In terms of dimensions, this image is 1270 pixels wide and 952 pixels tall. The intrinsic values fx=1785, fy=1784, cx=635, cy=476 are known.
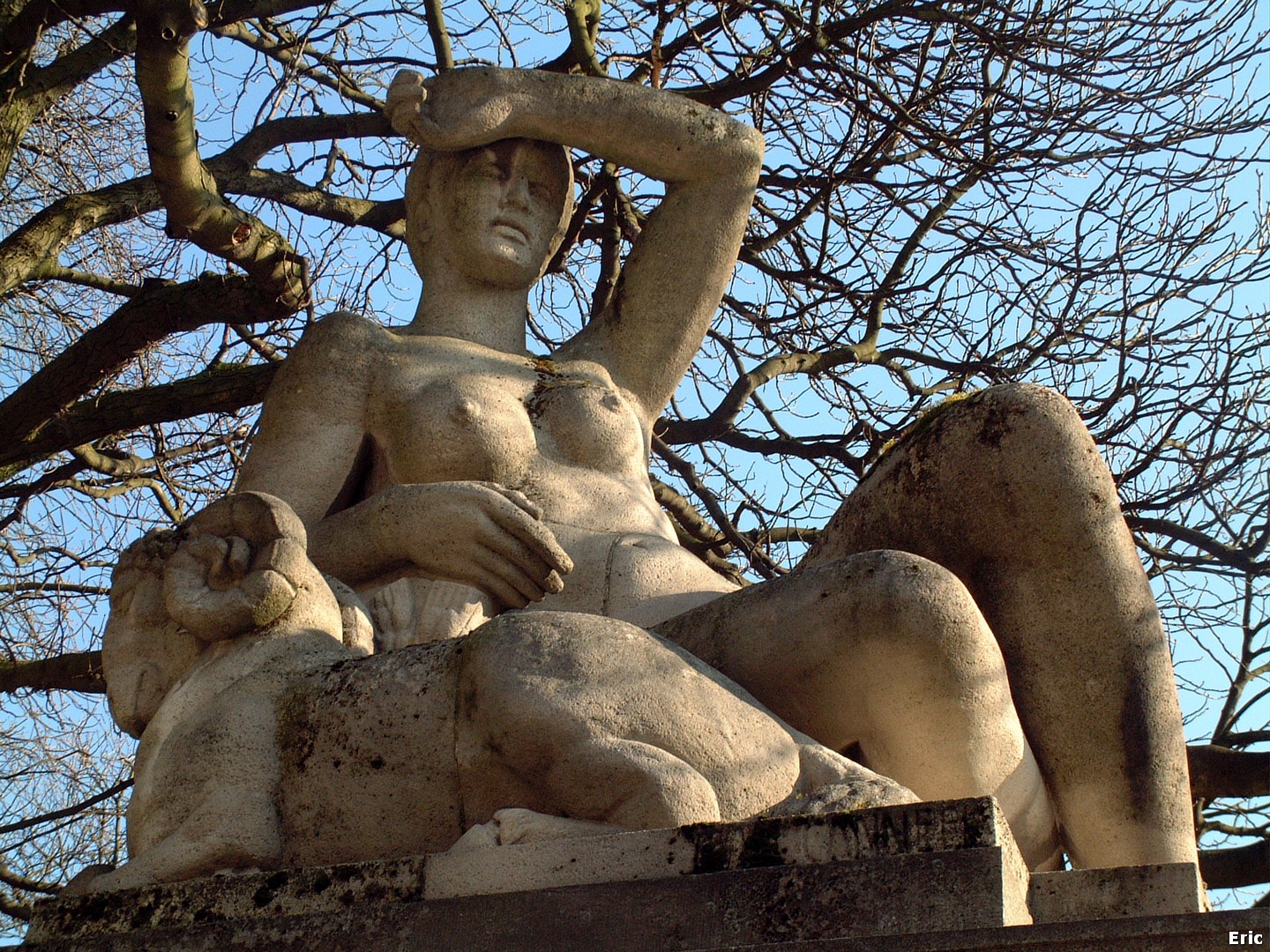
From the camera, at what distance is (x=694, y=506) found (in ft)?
27.5

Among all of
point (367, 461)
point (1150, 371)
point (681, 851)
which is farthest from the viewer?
point (1150, 371)

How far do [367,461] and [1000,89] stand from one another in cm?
430

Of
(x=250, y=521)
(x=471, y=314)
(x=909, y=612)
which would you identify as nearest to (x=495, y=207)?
(x=471, y=314)

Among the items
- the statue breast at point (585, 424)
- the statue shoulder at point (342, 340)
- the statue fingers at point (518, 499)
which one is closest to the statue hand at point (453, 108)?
the statue shoulder at point (342, 340)

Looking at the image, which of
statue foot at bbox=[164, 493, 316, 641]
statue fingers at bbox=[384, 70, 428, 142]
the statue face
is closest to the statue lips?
the statue face

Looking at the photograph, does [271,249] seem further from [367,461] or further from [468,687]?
[468,687]

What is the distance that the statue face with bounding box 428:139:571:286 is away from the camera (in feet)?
15.8

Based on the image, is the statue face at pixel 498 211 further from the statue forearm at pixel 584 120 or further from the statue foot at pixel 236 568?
the statue foot at pixel 236 568

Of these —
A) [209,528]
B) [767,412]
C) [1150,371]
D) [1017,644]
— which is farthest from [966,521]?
[767,412]

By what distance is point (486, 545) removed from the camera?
3943mm

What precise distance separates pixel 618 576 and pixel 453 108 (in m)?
1.40

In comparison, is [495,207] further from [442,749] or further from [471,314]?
[442,749]

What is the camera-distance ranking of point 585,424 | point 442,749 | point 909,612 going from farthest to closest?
point 585,424
point 909,612
point 442,749

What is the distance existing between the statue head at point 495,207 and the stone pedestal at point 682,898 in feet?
7.58
